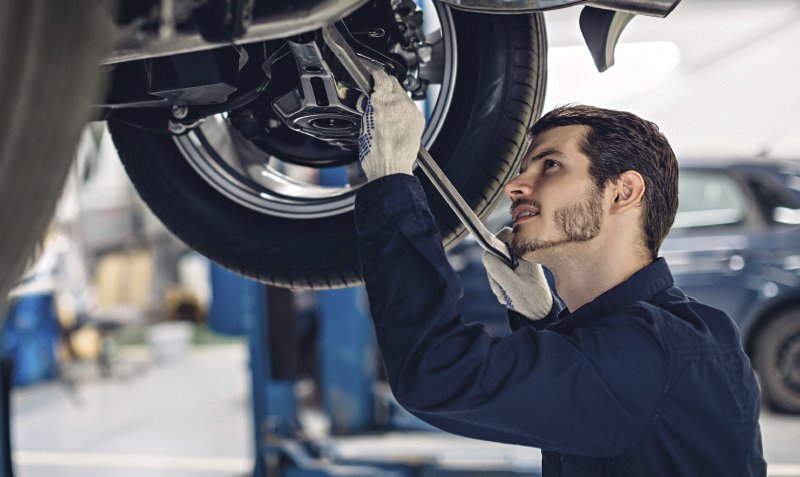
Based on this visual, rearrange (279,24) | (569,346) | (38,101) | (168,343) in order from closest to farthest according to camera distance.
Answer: (38,101) < (279,24) < (569,346) < (168,343)

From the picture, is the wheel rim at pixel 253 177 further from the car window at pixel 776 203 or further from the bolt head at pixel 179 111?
the car window at pixel 776 203

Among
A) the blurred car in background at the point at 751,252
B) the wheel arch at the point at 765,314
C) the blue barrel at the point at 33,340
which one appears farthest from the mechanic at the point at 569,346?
the blue barrel at the point at 33,340

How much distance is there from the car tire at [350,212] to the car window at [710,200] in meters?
2.62

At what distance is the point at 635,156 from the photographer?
92 cm

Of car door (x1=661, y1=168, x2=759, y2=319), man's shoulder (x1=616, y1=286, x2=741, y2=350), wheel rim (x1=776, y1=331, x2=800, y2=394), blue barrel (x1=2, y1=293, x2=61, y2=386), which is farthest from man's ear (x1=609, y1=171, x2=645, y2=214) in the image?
blue barrel (x1=2, y1=293, x2=61, y2=386)

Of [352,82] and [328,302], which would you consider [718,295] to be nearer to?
[328,302]

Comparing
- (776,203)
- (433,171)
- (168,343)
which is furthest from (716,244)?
(168,343)

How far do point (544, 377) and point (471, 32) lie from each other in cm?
45

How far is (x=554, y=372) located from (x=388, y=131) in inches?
11.4

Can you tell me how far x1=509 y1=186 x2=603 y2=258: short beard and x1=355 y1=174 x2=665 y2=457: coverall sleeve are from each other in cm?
13

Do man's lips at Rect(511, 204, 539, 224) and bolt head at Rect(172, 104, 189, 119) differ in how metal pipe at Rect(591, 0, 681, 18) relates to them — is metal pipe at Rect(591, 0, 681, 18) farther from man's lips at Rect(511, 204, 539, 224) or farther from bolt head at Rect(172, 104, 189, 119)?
bolt head at Rect(172, 104, 189, 119)

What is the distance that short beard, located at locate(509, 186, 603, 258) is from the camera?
896mm

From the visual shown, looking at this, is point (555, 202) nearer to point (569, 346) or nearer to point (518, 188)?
point (518, 188)

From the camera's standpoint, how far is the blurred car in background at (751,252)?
334 centimetres
